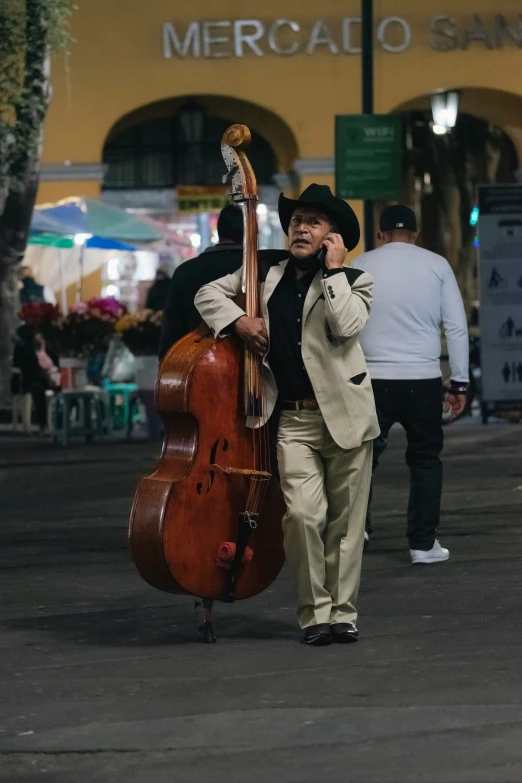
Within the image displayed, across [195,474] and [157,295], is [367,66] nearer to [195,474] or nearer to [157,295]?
[157,295]

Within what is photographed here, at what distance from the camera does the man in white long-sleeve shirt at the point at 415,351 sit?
32.3 feet

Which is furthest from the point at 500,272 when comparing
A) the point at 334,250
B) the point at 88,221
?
the point at 334,250

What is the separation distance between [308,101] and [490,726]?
72.4 feet

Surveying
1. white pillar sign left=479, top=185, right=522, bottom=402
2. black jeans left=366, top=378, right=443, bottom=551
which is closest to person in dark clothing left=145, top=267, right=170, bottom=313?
white pillar sign left=479, top=185, right=522, bottom=402

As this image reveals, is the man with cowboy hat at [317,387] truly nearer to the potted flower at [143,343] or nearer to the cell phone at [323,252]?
the cell phone at [323,252]

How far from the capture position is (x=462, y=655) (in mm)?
7199

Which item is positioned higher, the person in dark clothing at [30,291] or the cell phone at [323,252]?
the cell phone at [323,252]

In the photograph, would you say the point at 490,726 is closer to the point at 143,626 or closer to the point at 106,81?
the point at 143,626

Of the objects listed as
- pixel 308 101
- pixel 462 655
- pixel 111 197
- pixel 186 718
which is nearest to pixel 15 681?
pixel 186 718

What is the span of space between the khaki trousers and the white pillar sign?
13.4 m

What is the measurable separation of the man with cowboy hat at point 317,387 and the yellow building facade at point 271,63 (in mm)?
19988

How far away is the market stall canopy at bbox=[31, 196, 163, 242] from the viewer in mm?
24116

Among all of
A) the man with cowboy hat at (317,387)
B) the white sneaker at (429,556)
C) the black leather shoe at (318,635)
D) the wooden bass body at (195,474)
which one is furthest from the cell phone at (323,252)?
the white sneaker at (429,556)

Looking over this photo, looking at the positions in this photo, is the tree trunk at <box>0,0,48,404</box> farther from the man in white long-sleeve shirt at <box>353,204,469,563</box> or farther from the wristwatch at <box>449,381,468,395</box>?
the wristwatch at <box>449,381,468,395</box>
